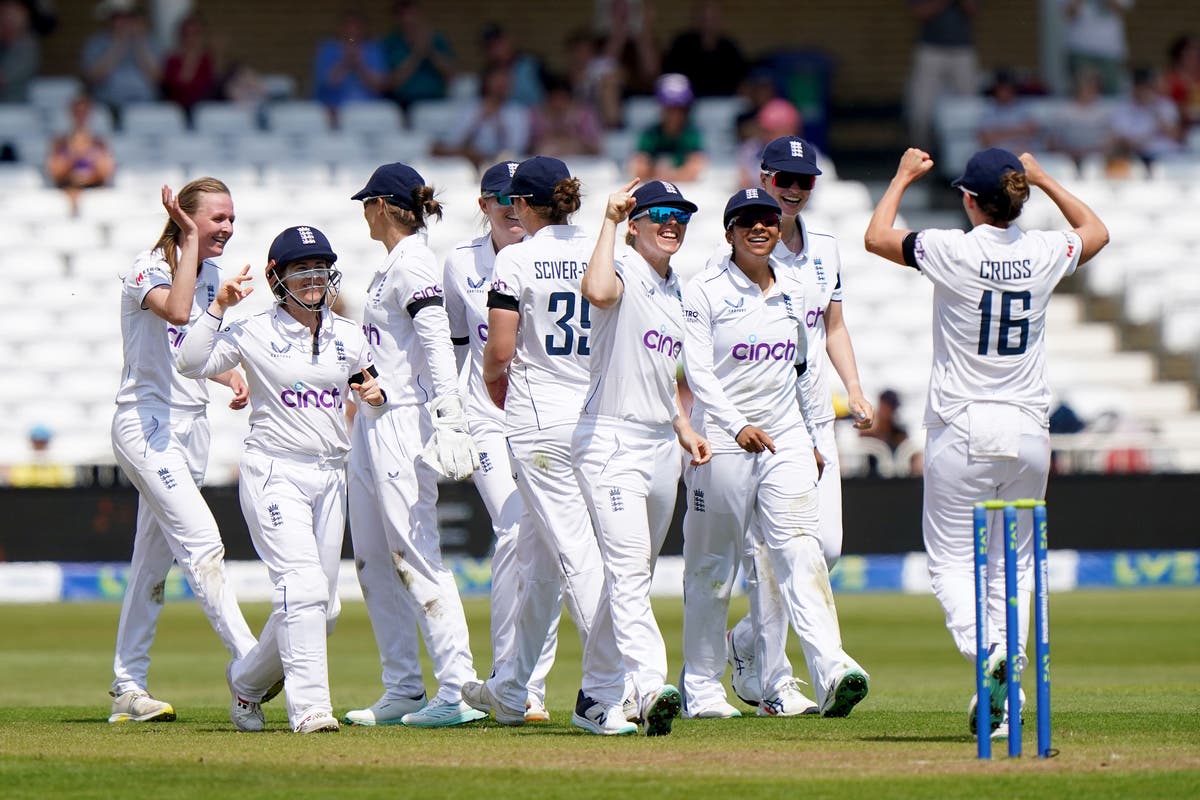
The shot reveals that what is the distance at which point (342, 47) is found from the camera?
750 inches

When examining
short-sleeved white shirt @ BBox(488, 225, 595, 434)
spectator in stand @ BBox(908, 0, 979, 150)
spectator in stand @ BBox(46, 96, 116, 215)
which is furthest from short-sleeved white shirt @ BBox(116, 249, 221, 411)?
spectator in stand @ BBox(908, 0, 979, 150)

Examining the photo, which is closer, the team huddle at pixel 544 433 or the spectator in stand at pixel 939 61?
the team huddle at pixel 544 433

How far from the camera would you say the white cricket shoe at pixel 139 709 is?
301 inches

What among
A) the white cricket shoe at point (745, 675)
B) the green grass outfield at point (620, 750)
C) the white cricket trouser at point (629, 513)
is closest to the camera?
the green grass outfield at point (620, 750)

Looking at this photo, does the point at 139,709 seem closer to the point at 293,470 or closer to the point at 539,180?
the point at 293,470

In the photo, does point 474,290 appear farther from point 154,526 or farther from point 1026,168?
point 1026,168

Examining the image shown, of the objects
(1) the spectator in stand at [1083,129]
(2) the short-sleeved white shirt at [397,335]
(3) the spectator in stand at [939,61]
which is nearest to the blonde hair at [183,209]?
(2) the short-sleeved white shirt at [397,335]

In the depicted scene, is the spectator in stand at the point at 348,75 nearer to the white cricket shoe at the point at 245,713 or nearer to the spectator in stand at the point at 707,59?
the spectator in stand at the point at 707,59

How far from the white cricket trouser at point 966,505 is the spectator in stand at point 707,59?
12576 mm

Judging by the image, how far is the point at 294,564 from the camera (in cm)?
691

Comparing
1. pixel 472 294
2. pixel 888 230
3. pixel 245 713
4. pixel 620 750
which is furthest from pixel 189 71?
pixel 620 750

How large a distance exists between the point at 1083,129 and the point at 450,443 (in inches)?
535

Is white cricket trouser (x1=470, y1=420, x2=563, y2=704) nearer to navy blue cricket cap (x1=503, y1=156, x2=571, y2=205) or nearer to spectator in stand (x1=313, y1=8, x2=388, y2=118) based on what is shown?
navy blue cricket cap (x1=503, y1=156, x2=571, y2=205)

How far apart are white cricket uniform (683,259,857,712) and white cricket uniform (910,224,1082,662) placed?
0.56 metres
